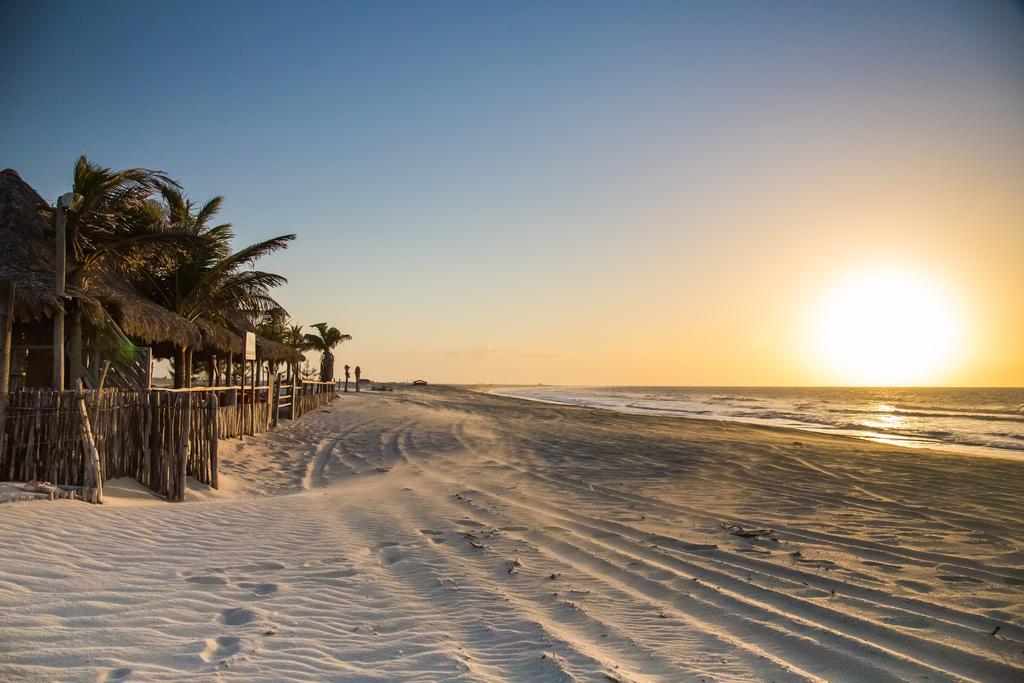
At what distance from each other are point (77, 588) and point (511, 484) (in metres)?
5.84

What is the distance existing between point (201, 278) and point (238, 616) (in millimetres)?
15800

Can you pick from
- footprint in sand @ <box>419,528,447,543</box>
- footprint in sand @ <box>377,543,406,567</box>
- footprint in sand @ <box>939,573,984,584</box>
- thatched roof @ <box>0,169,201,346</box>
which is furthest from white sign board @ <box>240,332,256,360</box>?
footprint in sand @ <box>939,573,984,584</box>

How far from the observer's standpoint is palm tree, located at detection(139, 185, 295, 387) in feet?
56.7

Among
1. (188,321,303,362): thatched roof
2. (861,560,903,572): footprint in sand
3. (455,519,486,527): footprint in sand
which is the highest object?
(188,321,303,362): thatched roof

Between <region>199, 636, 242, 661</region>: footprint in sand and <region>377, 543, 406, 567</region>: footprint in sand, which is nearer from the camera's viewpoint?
<region>199, 636, 242, 661</region>: footprint in sand

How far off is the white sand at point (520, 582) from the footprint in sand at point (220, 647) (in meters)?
0.01

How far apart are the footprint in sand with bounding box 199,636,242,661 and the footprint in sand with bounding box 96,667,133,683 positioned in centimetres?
33

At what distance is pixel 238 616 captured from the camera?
391 centimetres

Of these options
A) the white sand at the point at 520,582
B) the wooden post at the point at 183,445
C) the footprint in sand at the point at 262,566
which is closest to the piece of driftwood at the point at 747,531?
the white sand at the point at 520,582

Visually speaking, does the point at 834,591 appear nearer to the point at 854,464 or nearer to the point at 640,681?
the point at 640,681

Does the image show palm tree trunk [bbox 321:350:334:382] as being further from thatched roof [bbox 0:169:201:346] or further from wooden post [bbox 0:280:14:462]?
wooden post [bbox 0:280:14:462]

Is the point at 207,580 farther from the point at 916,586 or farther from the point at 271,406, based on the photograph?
the point at 271,406

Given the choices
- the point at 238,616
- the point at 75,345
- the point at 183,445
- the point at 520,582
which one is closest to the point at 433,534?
the point at 520,582

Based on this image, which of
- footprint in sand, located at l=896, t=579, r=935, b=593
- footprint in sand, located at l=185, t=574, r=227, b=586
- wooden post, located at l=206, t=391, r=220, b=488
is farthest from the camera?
wooden post, located at l=206, t=391, r=220, b=488
